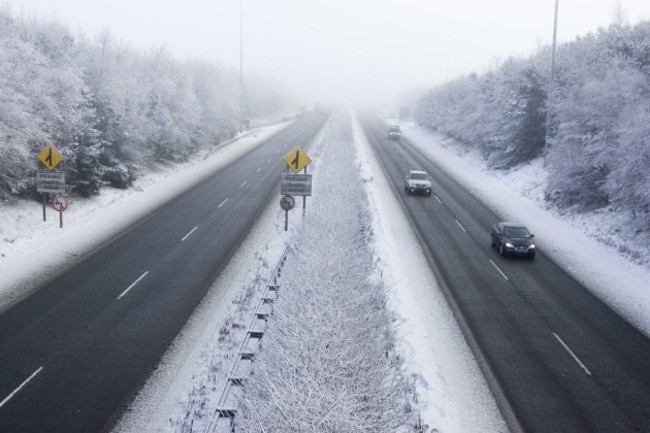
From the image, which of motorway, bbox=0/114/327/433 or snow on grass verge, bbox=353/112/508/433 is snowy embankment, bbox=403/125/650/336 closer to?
snow on grass verge, bbox=353/112/508/433

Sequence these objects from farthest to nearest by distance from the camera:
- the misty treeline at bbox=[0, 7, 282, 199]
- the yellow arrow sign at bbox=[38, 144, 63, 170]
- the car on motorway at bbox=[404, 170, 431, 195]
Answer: the car on motorway at bbox=[404, 170, 431, 195], the misty treeline at bbox=[0, 7, 282, 199], the yellow arrow sign at bbox=[38, 144, 63, 170]

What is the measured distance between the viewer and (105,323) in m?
14.2

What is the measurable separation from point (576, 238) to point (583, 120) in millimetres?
7795

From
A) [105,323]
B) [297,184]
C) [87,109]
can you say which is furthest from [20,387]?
[87,109]

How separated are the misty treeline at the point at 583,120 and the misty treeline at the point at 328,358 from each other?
13.1 m

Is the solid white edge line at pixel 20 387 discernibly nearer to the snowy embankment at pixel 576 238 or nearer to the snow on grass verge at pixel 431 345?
the snow on grass verge at pixel 431 345

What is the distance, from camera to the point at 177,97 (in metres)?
47.3

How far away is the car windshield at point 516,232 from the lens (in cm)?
2208

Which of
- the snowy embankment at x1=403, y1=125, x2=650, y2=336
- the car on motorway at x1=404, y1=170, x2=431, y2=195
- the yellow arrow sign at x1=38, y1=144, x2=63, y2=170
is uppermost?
the yellow arrow sign at x1=38, y1=144, x2=63, y2=170

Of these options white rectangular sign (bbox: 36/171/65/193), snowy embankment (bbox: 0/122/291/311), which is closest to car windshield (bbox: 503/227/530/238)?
snowy embankment (bbox: 0/122/291/311)

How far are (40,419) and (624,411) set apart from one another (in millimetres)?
11808

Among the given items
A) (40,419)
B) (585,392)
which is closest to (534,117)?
(585,392)

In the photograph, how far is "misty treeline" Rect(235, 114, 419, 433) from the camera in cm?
843

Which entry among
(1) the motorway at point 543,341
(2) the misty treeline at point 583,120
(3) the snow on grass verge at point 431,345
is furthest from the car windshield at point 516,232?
(2) the misty treeline at point 583,120
